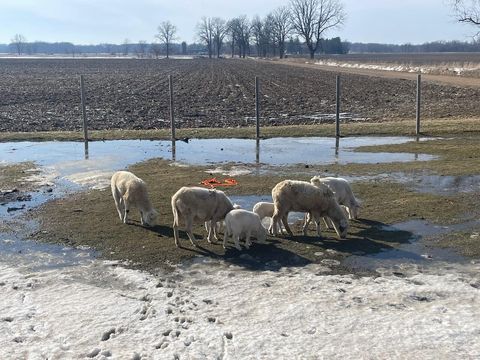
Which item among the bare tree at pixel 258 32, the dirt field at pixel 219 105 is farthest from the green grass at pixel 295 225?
the bare tree at pixel 258 32

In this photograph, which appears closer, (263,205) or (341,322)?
(341,322)

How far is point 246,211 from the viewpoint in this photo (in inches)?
382

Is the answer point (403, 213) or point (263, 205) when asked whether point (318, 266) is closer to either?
point (263, 205)

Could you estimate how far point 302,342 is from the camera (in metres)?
6.35

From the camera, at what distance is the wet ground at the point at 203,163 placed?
362 inches

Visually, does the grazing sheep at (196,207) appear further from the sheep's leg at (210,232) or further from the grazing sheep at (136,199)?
the grazing sheep at (136,199)

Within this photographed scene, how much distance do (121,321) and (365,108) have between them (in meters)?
26.7

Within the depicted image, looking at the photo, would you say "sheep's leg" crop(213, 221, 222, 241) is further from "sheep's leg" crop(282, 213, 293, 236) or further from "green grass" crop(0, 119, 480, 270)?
"sheep's leg" crop(282, 213, 293, 236)

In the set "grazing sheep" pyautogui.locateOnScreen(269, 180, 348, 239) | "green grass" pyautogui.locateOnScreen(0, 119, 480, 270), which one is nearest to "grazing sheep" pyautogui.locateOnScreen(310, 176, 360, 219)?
"green grass" pyautogui.locateOnScreen(0, 119, 480, 270)

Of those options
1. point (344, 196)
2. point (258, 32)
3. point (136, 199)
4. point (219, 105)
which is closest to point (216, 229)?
point (136, 199)

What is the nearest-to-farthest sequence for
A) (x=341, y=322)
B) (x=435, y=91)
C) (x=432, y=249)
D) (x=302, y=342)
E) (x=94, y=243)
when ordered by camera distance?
(x=302, y=342) → (x=341, y=322) → (x=432, y=249) → (x=94, y=243) → (x=435, y=91)

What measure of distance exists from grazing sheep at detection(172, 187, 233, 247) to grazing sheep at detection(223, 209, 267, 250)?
0.36 m

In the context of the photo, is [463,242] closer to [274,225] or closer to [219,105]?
[274,225]

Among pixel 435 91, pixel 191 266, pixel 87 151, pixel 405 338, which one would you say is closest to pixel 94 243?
pixel 191 266
